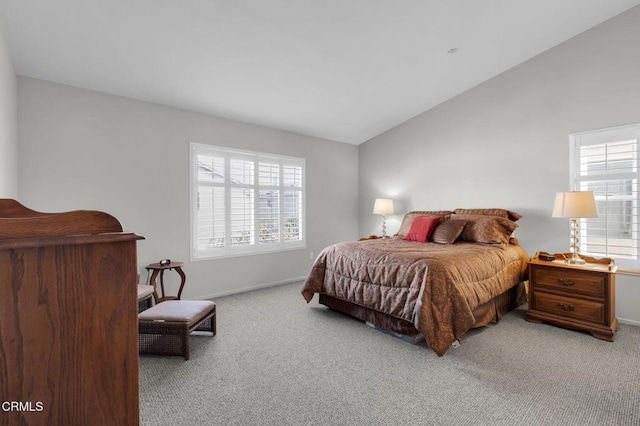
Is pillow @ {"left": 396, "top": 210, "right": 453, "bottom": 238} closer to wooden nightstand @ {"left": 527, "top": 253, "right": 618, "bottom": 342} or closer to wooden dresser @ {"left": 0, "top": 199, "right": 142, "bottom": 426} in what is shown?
wooden nightstand @ {"left": 527, "top": 253, "right": 618, "bottom": 342}

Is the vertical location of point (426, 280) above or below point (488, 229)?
below

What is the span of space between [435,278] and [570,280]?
1.55m

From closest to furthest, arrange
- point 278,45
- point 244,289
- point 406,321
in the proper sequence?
1. point 406,321
2. point 278,45
3. point 244,289

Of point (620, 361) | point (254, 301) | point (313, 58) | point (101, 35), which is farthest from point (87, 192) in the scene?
point (620, 361)

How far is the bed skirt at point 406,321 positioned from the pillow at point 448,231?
79 cm

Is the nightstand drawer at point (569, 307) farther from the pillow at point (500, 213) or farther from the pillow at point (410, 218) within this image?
the pillow at point (410, 218)

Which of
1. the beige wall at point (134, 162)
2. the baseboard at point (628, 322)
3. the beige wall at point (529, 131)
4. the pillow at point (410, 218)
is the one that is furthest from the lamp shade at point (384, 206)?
the baseboard at point (628, 322)

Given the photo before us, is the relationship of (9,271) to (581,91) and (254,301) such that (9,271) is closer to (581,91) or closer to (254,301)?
(254,301)

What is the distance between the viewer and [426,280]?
2428 mm

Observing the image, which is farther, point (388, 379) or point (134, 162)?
point (134, 162)

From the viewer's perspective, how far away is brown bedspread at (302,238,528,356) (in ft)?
7.87

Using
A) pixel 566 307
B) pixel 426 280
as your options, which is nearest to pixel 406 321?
pixel 426 280

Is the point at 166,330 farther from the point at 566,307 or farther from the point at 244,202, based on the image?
the point at 566,307

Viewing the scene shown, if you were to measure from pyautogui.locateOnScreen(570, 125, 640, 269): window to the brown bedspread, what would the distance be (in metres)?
0.76
